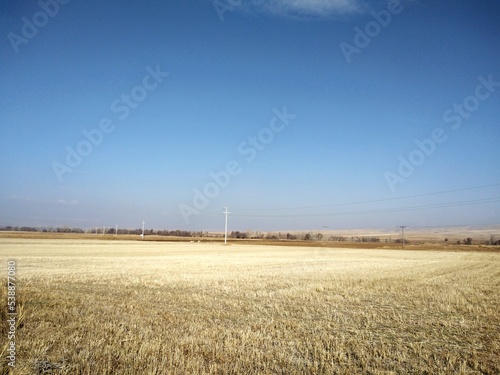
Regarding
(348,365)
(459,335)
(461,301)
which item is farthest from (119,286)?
(461,301)

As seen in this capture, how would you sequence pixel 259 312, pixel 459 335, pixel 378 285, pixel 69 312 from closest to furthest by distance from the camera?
pixel 459 335 < pixel 69 312 < pixel 259 312 < pixel 378 285

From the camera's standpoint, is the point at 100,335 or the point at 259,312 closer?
the point at 100,335

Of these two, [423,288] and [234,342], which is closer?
[234,342]

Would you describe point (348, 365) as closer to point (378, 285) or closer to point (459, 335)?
point (459, 335)

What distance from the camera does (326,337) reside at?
29.3 feet

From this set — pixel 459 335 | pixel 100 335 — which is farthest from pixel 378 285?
pixel 100 335

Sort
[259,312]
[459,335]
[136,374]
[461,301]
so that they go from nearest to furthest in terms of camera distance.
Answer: [136,374], [459,335], [259,312], [461,301]

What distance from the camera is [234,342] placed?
27.1 ft

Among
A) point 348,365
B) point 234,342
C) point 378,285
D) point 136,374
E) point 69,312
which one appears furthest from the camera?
point 378,285

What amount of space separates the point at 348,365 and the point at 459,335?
453 centimetres

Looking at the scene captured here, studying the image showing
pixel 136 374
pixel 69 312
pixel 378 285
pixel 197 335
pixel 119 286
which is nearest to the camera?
pixel 136 374

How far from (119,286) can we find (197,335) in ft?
34.5

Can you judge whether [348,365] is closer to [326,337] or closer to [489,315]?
[326,337]

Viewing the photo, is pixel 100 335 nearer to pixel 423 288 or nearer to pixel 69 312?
pixel 69 312
